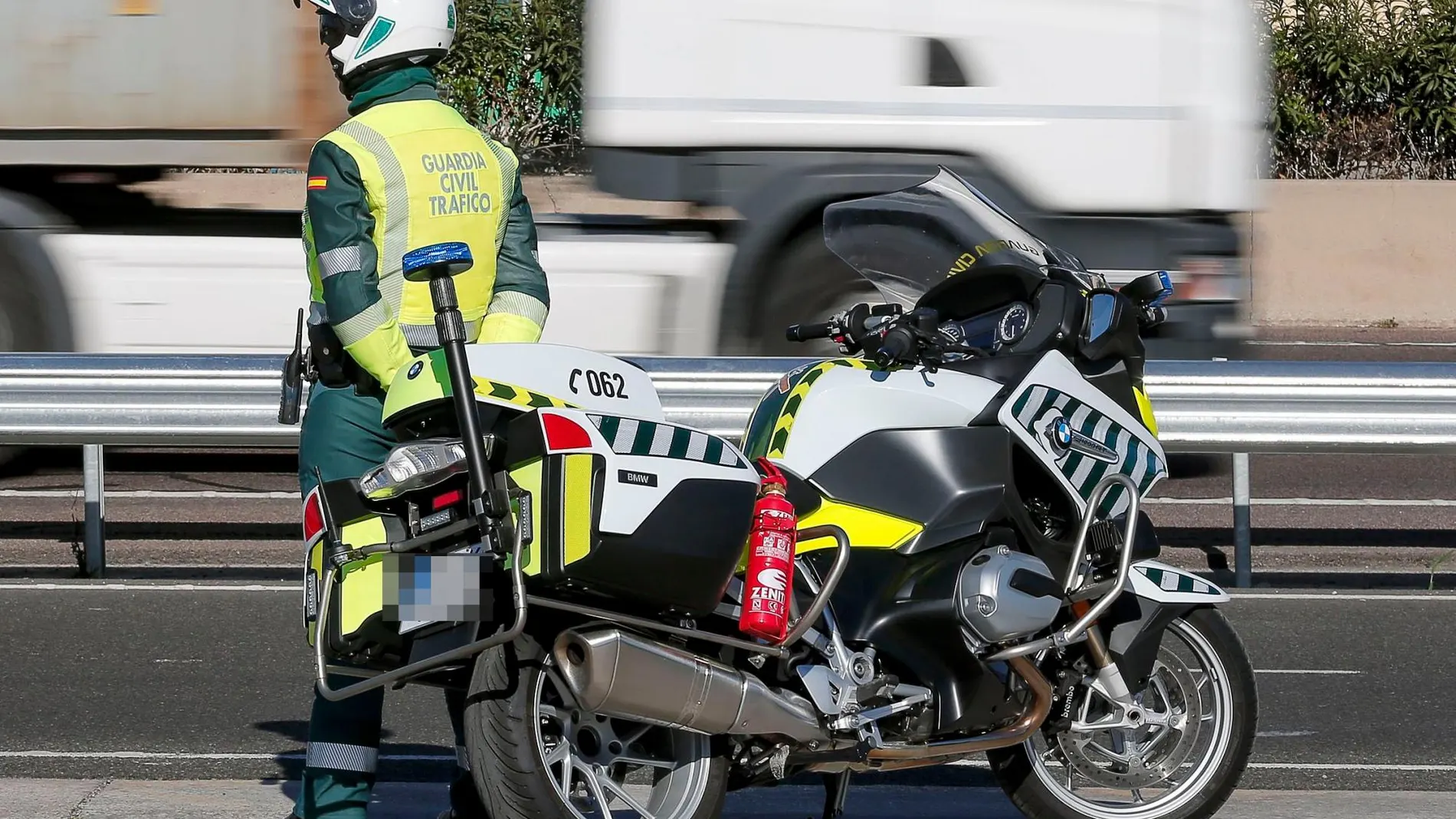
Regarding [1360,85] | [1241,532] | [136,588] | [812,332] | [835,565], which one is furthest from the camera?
[1360,85]

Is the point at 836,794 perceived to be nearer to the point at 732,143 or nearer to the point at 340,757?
the point at 340,757

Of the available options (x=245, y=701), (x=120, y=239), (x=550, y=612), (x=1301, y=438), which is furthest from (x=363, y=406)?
(x=120, y=239)

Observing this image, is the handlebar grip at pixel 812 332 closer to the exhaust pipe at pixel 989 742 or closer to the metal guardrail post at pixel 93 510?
the exhaust pipe at pixel 989 742

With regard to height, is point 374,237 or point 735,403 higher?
point 374,237

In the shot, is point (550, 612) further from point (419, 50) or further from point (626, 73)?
point (626, 73)

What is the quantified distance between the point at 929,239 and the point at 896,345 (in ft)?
2.00

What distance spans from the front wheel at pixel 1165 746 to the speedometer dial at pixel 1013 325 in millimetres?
815

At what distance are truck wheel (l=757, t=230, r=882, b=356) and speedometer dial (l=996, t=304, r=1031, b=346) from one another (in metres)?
4.49

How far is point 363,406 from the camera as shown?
4180mm

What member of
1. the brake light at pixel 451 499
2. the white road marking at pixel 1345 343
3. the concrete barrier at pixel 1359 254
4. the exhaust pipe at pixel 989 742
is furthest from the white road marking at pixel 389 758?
the concrete barrier at pixel 1359 254

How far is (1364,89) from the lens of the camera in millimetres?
19938

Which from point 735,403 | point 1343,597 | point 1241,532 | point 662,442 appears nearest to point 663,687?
point 662,442

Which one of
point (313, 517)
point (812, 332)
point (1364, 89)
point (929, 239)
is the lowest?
point (313, 517)

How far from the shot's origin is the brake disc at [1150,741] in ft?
14.9
